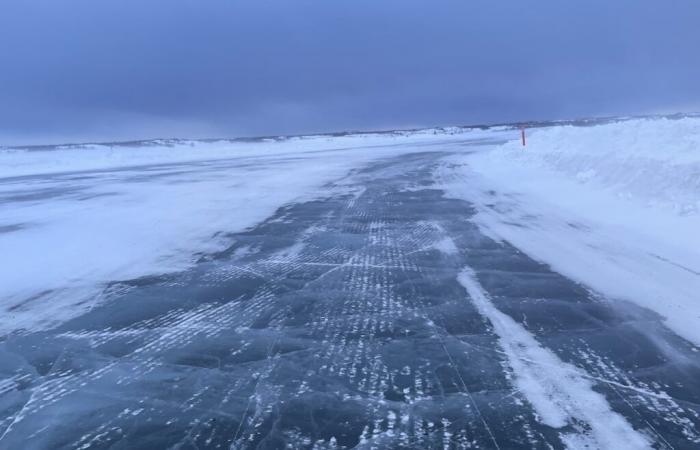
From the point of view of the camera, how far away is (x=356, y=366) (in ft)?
13.2

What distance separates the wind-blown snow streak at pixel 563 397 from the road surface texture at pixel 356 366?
0.01m

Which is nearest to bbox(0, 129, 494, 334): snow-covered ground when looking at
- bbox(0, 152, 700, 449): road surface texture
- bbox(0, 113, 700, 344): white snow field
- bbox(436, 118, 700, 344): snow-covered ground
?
bbox(0, 113, 700, 344): white snow field

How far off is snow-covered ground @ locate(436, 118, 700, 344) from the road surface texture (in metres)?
0.57

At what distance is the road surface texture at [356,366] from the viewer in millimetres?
3215

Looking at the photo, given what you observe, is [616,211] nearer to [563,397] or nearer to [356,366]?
[563,397]

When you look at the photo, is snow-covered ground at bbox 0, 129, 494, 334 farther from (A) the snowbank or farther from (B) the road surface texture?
(A) the snowbank

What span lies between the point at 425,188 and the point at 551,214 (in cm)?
514

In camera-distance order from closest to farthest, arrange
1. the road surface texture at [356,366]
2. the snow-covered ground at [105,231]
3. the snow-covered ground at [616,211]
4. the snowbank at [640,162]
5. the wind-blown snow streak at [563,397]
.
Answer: the wind-blown snow streak at [563,397] < the road surface texture at [356,366] < the snow-covered ground at [616,211] < the snow-covered ground at [105,231] < the snowbank at [640,162]

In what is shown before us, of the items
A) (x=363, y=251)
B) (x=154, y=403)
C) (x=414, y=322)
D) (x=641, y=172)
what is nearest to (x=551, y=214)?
(x=641, y=172)

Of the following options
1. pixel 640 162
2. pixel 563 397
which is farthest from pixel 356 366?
pixel 640 162

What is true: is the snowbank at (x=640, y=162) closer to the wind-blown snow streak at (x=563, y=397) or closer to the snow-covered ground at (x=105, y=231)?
the wind-blown snow streak at (x=563, y=397)

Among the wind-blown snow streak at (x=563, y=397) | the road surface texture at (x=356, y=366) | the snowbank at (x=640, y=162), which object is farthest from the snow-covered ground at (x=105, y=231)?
the snowbank at (x=640, y=162)

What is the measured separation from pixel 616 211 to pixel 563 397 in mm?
7388

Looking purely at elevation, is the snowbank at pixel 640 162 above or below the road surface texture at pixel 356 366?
above
